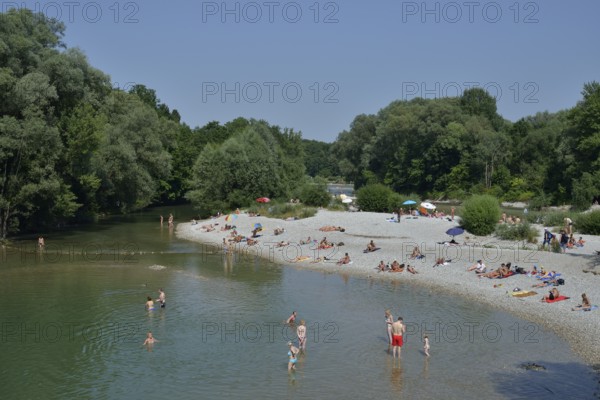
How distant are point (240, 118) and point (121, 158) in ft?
202

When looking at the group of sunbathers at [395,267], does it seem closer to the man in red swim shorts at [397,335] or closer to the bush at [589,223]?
the bush at [589,223]

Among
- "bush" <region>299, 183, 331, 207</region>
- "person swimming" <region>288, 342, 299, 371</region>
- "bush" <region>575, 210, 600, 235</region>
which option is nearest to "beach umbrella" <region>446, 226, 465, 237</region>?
"bush" <region>575, 210, 600, 235</region>

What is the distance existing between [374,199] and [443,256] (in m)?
22.2

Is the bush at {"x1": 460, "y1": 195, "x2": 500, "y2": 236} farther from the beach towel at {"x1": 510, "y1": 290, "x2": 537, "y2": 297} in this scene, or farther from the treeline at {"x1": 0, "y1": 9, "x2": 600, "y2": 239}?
the treeline at {"x1": 0, "y1": 9, "x2": 600, "y2": 239}

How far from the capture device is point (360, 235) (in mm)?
48156

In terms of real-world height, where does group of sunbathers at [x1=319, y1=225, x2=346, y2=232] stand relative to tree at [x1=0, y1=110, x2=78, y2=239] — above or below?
below

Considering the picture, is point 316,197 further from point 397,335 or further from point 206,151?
point 397,335

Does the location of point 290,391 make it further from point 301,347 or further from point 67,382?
point 67,382

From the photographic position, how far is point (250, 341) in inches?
977

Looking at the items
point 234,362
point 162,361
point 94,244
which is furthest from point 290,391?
point 94,244

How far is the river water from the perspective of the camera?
1991 centimetres

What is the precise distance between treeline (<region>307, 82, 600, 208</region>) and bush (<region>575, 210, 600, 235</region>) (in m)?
33.3

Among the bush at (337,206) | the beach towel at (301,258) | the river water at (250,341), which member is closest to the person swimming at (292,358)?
the river water at (250,341)

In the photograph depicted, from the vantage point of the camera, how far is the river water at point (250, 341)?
65.3 ft
